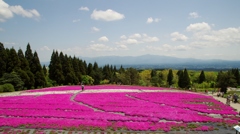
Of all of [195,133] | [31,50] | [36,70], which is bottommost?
[195,133]

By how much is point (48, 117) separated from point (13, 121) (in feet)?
11.8

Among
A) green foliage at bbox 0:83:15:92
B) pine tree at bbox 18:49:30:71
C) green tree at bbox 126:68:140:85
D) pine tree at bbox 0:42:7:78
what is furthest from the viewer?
green tree at bbox 126:68:140:85

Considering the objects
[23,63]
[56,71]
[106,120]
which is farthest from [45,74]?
[106,120]

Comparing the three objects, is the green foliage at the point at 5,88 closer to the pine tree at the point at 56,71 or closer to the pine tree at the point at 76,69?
the pine tree at the point at 56,71

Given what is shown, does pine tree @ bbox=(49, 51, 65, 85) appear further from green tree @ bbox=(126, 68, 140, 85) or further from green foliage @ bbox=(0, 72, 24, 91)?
green tree @ bbox=(126, 68, 140, 85)

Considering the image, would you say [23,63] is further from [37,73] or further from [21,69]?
[37,73]

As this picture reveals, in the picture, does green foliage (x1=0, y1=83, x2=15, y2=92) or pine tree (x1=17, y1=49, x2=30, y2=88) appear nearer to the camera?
green foliage (x1=0, y1=83, x2=15, y2=92)

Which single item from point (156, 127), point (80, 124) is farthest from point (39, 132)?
point (156, 127)

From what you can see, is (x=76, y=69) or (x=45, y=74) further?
(x=76, y=69)

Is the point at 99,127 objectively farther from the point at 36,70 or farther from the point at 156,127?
the point at 36,70

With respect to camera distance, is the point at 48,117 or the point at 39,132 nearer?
the point at 39,132

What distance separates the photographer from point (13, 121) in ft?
65.2

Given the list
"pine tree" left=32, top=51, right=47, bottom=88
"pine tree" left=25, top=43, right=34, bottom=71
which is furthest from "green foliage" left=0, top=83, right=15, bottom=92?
"pine tree" left=25, top=43, right=34, bottom=71

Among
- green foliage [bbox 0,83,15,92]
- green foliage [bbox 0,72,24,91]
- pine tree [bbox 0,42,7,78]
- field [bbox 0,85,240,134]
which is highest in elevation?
pine tree [bbox 0,42,7,78]
